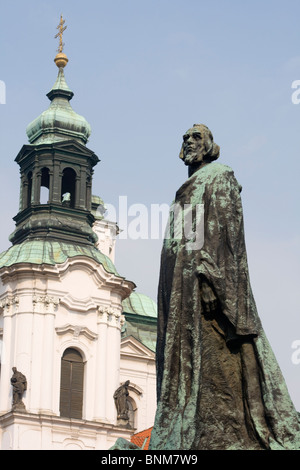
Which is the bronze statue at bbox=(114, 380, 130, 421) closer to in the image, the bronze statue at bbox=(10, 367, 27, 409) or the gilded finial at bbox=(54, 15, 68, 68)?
the bronze statue at bbox=(10, 367, 27, 409)

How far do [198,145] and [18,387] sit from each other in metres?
34.3

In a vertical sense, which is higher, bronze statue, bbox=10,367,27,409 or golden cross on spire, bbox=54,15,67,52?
golden cross on spire, bbox=54,15,67,52

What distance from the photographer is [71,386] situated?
43625 mm

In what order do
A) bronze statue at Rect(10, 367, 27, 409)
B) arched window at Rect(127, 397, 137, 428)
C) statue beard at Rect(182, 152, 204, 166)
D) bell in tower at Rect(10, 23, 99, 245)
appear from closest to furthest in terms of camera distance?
statue beard at Rect(182, 152, 204, 166) → bronze statue at Rect(10, 367, 27, 409) → bell in tower at Rect(10, 23, 99, 245) → arched window at Rect(127, 397, 137, 428)

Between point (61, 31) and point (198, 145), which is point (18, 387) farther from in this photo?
point (198, 145)

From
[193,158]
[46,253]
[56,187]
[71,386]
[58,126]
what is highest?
[58,126]

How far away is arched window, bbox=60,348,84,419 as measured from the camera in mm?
43406

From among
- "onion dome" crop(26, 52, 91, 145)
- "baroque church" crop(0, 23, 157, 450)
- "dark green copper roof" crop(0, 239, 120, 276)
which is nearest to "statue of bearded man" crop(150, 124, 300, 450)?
"baroque church" crop(0, 23, 157, 450)

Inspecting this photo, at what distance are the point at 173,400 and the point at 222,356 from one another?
442 millimetres

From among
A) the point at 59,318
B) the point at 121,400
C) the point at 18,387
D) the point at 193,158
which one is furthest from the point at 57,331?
the point at 193,158

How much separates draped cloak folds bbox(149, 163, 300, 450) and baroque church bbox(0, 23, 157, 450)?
33.3 m

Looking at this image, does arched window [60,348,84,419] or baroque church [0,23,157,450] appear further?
arched window [60,348,84,419]
